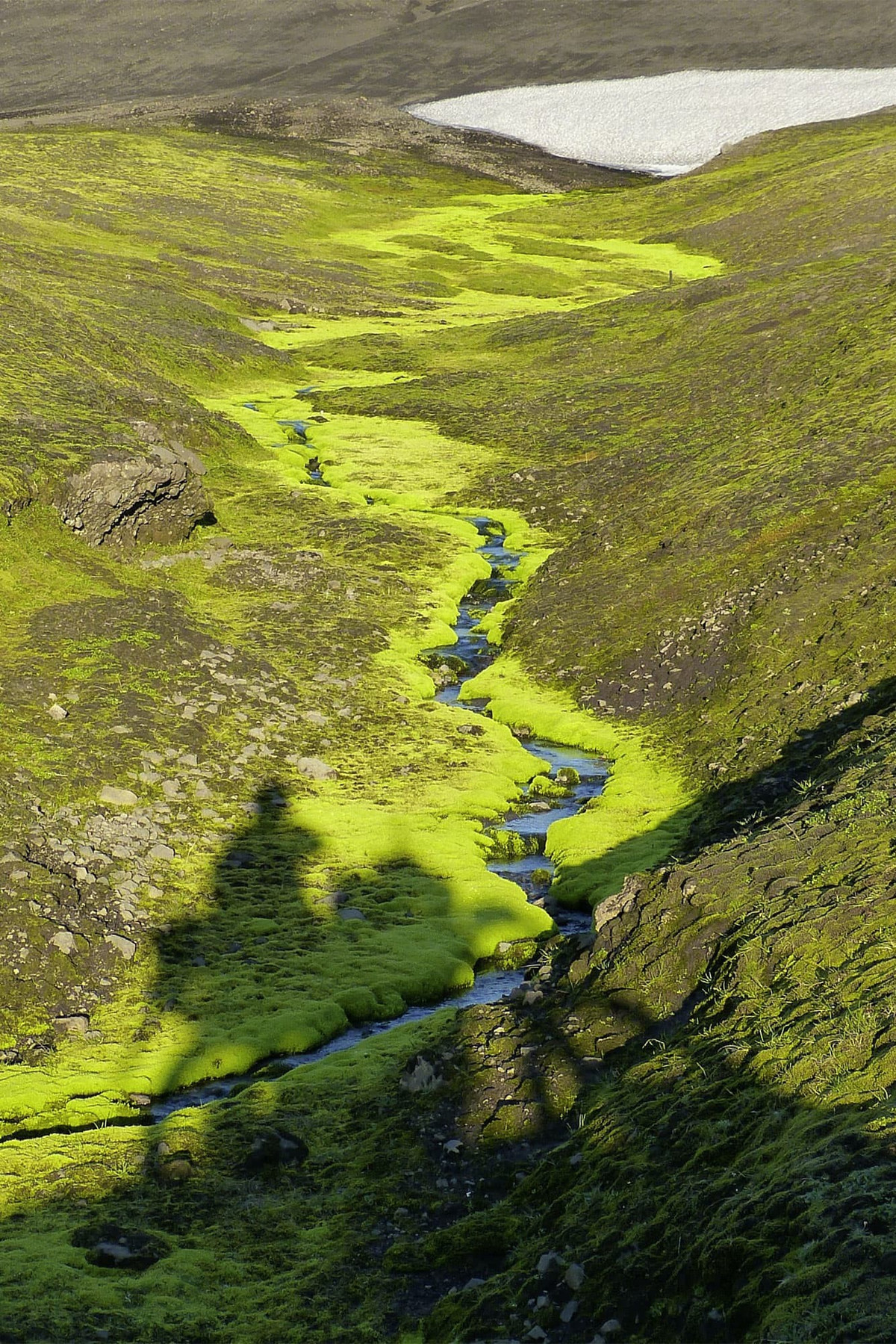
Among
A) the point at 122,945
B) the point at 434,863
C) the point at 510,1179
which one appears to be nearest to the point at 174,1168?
the point at 510,1179

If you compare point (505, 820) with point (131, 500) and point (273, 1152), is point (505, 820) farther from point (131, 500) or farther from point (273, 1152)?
point (131, 500)

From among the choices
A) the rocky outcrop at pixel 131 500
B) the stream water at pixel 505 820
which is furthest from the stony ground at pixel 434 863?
the stream water at pixel 505 820

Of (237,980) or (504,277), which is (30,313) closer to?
(237,980)

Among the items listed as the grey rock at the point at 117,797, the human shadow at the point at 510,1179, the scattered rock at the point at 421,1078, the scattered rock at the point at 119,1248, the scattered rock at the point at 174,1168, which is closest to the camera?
→ the human shadow at the point at 510,1179

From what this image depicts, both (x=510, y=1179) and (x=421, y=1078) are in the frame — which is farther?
(x=421, y=1078)

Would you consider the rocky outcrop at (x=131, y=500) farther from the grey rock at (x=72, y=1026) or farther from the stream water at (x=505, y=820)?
the grey rock at (x=72, y=1026)

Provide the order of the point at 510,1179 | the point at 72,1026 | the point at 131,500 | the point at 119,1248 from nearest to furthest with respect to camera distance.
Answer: the point at 119,1248 < the point at 510,1179 < the point at 72,1026 < the point at 131,500

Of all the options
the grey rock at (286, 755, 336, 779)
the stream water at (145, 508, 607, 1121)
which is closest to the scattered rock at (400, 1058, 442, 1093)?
the stream water at (145, 508, 607, 1121)
